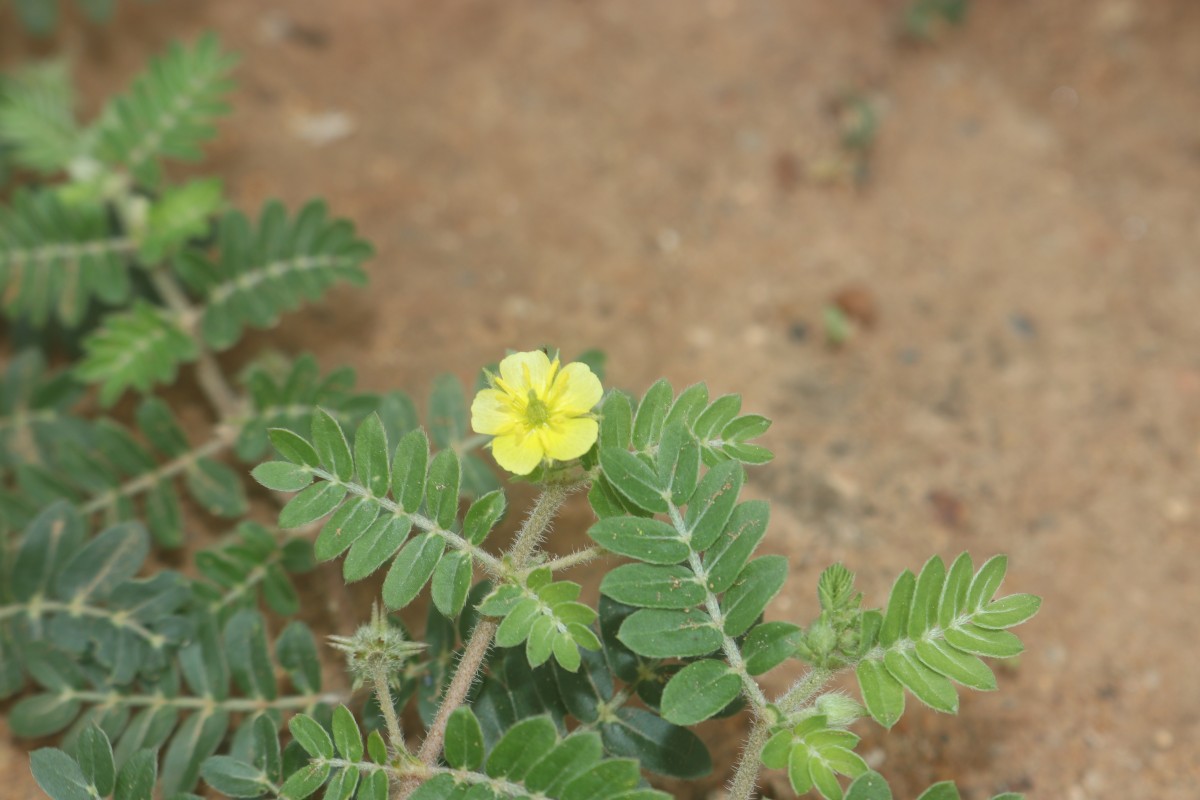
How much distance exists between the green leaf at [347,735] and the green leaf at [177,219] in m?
1.42

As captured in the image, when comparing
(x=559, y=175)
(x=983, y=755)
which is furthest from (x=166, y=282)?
(x=983, y=755)

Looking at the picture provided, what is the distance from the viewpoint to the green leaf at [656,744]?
1847 millimetres

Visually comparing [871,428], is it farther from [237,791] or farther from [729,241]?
[237,791]

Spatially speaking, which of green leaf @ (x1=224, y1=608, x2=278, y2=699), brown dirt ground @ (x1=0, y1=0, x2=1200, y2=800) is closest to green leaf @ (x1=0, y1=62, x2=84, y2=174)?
brown dirt ground @ (x1=0, y1=0, x2=1200, y2=800)

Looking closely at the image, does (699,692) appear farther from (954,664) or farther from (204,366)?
(204,366)

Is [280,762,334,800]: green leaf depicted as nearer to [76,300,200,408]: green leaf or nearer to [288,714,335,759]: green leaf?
[288,714,335,759]: green leaf

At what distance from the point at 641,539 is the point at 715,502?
0.14 meters

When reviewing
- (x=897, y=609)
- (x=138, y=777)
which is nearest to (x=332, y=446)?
(x=138, y=777)

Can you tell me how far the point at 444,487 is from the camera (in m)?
1.83

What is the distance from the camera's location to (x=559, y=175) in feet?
11.2

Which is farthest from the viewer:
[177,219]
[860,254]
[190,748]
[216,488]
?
[860,254]

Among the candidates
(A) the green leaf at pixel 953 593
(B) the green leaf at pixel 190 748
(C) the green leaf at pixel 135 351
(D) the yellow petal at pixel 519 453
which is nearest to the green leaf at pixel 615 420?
(D) the yellow petal at pixel 519 453

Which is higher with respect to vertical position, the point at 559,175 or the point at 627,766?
the point at 559,175

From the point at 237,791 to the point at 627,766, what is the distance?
2.36ft
